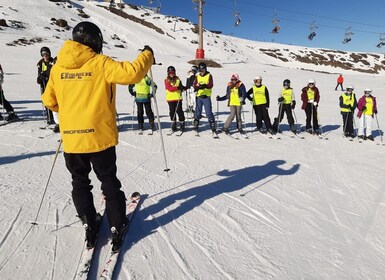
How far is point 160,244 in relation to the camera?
10.1ft

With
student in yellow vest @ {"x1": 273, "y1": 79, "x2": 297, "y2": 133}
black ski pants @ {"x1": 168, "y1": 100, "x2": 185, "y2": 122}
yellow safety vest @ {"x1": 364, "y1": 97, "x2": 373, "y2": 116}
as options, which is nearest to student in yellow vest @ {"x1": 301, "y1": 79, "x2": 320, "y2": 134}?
student in yellow vest @ {"x1": 273, "y1": 79, "x2": 297, "y2": 133}

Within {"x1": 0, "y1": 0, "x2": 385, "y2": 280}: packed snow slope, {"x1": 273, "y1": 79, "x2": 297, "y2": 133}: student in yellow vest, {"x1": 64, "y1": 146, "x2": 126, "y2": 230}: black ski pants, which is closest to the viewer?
{"x1": 64, "y1": 146, "x2": 126, "y2": 230}: black ski pants

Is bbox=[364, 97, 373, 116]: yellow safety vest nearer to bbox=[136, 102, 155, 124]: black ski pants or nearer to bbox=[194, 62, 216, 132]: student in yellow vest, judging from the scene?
→ bbox=[194, 62, 216, 132]: student in yellow vest

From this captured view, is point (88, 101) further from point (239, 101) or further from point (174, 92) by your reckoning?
point (239, 101)

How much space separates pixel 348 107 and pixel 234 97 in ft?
12.8

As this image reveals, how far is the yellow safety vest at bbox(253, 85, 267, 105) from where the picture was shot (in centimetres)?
913

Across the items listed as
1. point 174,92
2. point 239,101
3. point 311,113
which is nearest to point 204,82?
point 174,92

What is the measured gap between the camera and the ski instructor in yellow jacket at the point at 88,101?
247cm

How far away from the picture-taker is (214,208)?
400cm

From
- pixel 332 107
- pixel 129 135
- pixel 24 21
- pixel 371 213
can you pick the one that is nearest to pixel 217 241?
pixel 371 213

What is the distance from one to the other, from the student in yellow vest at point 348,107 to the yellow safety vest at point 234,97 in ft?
12.2

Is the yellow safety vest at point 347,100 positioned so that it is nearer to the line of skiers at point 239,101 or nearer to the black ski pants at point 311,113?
the line of skiers at point 239,101

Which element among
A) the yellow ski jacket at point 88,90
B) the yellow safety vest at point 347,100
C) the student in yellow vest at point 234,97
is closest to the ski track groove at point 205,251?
the yellow ski jacket at point 88,90

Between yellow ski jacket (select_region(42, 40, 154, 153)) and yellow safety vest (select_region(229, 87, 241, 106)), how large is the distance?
20.9 feet
